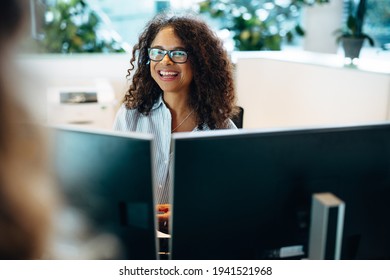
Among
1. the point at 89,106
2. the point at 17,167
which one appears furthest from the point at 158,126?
the point at 89,106

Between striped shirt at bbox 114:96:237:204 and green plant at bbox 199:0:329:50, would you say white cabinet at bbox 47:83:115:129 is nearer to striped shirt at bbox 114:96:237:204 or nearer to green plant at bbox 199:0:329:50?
striped shirt at bbox 114:96:237:204

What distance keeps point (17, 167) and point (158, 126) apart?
43.1 inches

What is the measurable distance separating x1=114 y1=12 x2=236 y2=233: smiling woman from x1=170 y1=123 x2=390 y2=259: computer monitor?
2.41 feet

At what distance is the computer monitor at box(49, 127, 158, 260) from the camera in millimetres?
714

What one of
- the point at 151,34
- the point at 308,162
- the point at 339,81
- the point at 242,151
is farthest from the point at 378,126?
the point at 339,81

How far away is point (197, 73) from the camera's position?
5.29ft

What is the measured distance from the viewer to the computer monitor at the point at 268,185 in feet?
2.43

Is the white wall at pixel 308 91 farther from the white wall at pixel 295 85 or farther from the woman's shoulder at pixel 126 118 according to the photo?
the woman's shoulder at pixel 126 118

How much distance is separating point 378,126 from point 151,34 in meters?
1.04

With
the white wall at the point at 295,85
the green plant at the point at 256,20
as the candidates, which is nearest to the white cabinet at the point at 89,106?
the white wall at the point at 295,85

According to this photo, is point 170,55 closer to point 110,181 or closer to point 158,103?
point 158,103

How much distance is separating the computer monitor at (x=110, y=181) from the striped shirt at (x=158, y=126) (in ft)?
2.02

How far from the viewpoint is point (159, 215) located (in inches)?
45.1

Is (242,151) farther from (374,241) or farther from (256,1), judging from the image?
(256,1)
